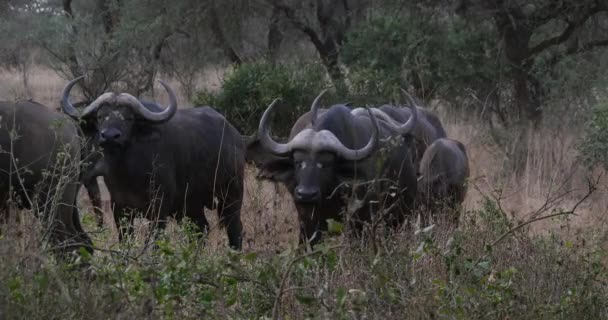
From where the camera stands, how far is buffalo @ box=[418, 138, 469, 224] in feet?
30.1

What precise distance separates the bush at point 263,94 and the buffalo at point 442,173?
4499 millimetres

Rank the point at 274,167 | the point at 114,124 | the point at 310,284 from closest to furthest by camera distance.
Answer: the point at 310,284, the point at 274,167, the point at 114,124

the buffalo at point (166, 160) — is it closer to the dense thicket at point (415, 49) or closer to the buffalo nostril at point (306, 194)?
the buffalo nostril at point (306, 194)

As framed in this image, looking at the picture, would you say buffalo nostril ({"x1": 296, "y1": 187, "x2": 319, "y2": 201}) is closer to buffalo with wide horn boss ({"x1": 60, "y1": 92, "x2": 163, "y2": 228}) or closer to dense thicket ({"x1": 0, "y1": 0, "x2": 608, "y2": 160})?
buffalo with wide horn boss ({"x1": 60, "y1": 92, "x2": 163, "y2": 228})

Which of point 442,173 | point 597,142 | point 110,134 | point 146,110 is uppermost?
point 146,110

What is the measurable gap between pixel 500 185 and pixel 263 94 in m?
6.51

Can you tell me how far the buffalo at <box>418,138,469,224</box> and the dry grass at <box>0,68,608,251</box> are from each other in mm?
237

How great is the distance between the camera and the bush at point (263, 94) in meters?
14.0

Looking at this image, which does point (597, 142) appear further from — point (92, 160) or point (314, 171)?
point (92, 160)

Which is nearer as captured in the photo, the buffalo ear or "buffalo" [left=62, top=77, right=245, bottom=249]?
the buffalo ear

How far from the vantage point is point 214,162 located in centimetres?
884

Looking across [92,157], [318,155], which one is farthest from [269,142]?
[92,157]

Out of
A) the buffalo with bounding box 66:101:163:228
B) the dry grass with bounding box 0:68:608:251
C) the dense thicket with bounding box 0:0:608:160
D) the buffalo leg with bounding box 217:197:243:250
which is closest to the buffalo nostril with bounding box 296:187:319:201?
the dry grass with bounding box 0:68:608:251

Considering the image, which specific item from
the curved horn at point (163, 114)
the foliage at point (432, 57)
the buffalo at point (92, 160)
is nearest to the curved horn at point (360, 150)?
the curved horn at point (163, 114)
